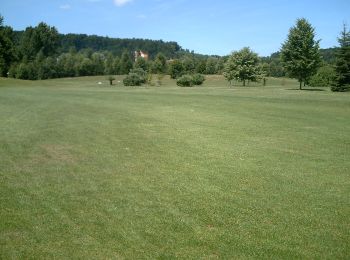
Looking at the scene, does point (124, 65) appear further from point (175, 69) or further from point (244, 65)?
point (244, 65)

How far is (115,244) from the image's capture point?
673cm

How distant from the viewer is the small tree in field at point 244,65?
79.5 meters

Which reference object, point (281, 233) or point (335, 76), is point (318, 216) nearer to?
point (281, 233)

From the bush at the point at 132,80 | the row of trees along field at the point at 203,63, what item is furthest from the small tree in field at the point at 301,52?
the bush at the point at 132,80

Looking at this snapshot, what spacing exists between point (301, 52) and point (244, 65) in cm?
1884

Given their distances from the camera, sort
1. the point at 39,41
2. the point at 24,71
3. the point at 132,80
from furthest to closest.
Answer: the point at 39,41, the point at 24,71, the point at 132,80

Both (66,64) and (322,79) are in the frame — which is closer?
(322,79)

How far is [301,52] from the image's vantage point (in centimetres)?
6159

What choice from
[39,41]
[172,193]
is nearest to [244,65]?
[172,193]

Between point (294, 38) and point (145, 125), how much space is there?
48354mm

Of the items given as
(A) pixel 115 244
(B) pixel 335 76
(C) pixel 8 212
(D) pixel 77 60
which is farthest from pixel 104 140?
(D) pixel 77 60

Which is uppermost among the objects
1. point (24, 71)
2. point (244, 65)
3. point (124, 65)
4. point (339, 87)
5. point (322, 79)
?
point (124, 65)

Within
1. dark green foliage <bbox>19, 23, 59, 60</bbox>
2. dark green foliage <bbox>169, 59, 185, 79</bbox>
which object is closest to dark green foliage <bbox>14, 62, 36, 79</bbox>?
dark green foliage <bbox>19, 23, 59, 60</bbox>

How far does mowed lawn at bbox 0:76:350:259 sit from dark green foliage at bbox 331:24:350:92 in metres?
37.7
